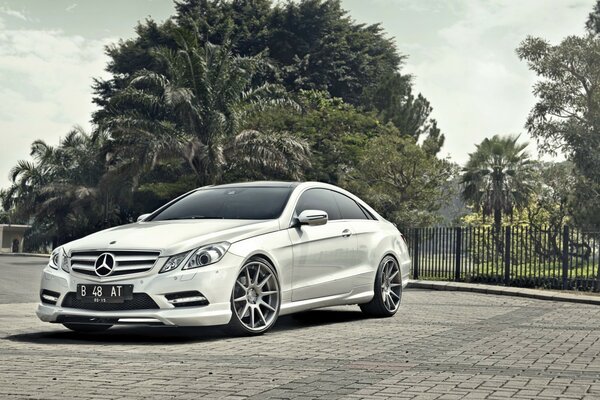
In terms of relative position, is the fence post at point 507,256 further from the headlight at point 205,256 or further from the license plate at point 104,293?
the license plate at point 104,293

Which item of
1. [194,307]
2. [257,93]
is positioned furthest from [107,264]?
[257,93]

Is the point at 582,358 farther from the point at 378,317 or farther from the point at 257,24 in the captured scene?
the point at 257,24

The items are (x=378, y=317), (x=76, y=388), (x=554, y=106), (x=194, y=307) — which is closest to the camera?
(x=76, y=388)

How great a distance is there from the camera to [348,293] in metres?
11.5

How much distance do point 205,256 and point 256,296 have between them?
0.83 meters

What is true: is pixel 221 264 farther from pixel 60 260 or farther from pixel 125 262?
pixel 60 260

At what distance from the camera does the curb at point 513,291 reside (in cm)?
1741

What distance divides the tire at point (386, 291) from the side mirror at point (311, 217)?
1.71 metres

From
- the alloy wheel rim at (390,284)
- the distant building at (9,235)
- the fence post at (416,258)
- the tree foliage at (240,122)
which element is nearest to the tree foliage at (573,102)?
Result: the tree foliage at (240,122)

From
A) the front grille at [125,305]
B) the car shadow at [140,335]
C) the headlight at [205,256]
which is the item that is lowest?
the car shadow at [140,335]

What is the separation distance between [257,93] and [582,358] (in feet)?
111

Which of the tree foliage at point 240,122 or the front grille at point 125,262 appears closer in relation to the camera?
the front grille at point 125,262

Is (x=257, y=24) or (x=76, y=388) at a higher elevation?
(x=257, y=24)

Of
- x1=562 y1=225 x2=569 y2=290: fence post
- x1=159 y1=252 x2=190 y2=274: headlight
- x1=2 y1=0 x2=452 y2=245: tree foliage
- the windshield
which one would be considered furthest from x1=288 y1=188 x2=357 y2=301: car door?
x1=2 y1=0 x2=452 y2=245: tree foliage
